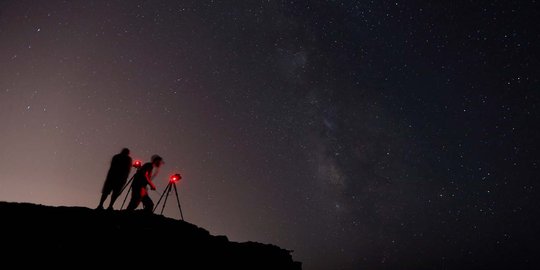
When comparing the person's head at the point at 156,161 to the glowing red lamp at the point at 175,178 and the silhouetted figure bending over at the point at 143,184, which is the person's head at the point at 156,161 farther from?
the glowing red lamp at the point at 175,178

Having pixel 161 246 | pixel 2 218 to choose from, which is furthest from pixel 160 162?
pixel 2 218

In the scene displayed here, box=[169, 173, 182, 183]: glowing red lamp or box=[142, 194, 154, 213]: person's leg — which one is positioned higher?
box=[169, 173, 182, 183]: glowing red lamp

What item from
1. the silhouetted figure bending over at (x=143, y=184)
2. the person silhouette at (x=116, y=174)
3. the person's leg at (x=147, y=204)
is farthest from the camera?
the person's leg at (x=147, y=204)

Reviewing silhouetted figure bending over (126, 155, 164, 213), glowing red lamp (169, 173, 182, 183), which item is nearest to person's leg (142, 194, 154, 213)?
silhouetted figure bending over (126, 155, 164, 213)

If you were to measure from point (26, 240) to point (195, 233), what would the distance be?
3.48 metres

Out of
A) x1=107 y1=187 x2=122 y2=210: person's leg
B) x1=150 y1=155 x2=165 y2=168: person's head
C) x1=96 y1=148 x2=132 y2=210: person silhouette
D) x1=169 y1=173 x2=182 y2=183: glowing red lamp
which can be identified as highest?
x1=169 y1=173 x2=182 y2=183: glowing red lamp

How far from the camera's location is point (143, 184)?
8.40m

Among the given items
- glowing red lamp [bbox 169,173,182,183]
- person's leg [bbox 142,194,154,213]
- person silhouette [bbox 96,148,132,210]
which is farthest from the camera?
glowing red lamp [bbox 169,173,182,183]

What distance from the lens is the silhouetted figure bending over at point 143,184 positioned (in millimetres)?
8336

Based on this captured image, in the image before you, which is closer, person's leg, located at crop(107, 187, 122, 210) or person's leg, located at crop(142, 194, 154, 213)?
person's leg, located at crop(107, 187, 122, 210)

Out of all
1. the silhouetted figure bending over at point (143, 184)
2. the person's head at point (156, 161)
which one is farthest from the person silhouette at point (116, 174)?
the person's head at point (156, 161)

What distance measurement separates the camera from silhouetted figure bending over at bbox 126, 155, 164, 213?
8.34 meters

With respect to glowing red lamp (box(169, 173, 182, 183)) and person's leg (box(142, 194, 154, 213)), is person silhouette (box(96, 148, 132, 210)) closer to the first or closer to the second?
person's leg (box(142, 194, 154, 213))

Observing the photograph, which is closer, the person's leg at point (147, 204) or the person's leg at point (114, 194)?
the person's leg at point (114, 194)
